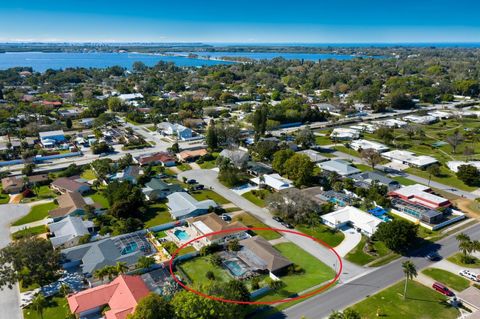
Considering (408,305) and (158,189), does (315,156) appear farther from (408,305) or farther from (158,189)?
(408,305)

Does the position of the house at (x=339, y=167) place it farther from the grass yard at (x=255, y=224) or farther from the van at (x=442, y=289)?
the van at (x=442, y=289)

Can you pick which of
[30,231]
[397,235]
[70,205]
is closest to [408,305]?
[397,235]

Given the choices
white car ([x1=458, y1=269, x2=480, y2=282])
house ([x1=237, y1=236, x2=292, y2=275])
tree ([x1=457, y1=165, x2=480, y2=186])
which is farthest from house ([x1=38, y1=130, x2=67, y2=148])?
tree ([x1=457, y1=165, x2=480, y2=186])

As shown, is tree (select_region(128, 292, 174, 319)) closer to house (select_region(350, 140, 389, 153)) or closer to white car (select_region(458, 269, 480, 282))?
white car (select_region(458, 269, 480, 282))

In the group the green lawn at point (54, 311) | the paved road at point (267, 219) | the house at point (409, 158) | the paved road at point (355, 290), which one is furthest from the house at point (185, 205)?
the house at point (409, 158)

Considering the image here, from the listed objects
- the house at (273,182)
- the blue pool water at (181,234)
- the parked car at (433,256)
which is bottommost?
the blue pool water at (181,234)

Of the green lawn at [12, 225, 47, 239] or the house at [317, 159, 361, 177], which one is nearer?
the green lawn at [12, 225, 47, 239]

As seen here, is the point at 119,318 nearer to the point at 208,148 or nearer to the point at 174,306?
the point at 174,306
